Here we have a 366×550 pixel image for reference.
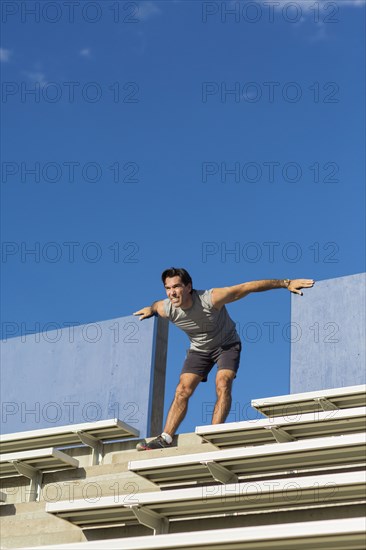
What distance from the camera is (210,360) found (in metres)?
5.20

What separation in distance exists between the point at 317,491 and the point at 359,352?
189 centimetres

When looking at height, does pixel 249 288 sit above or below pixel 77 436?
above

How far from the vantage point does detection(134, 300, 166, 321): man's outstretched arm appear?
520 centimetres

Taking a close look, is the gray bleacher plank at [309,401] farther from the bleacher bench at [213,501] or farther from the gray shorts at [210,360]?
the bleacher bench at [213,501]

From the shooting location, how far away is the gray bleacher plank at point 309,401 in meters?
4.70

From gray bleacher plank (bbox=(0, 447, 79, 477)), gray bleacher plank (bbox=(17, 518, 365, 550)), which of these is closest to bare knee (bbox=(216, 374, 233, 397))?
gray bleacher plank (bbox=(0, 447, 79, 477))

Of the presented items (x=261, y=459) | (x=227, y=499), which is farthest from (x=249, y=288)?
(x=227, y=499)

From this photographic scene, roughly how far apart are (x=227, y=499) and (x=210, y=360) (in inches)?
52.7

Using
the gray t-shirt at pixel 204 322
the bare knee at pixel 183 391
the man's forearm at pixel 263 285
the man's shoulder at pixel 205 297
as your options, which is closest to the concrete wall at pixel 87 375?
the bare knee at pixel 183 391

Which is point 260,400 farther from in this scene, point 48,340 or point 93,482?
point 48,340

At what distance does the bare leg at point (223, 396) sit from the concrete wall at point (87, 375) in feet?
2.94

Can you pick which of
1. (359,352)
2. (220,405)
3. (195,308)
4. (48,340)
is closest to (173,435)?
(220,405)

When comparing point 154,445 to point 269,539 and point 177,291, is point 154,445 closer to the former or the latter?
point 177,291

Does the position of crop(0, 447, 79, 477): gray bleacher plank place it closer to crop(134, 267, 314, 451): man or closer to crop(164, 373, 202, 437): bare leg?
crop(134, 267, 314, 451): man
